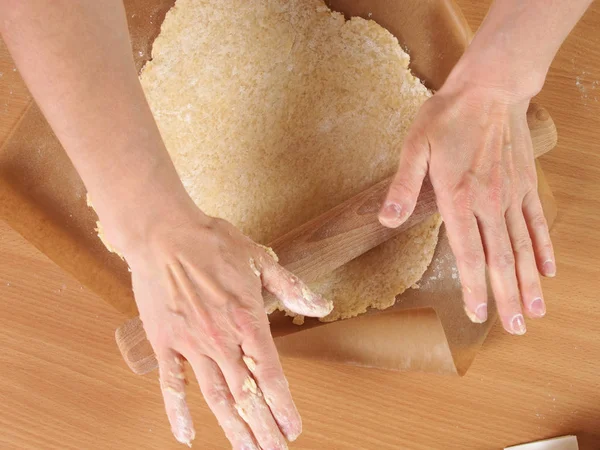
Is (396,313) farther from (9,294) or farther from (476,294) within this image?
(9,294)

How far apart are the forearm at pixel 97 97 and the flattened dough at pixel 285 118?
199 mm

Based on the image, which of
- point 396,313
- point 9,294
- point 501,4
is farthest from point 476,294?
point 9,294

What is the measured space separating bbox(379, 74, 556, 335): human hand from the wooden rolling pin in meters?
0.04

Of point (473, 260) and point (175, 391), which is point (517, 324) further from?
point (175, 391)

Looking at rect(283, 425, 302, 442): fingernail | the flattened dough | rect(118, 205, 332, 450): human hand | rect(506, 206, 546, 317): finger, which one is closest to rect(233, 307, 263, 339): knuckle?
rect(118, 205, 332, 450): human hand

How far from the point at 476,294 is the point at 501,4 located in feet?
1.12

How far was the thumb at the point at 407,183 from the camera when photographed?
2.40 feet

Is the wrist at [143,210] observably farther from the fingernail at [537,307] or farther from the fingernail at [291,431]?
the fingernail at [537,307]

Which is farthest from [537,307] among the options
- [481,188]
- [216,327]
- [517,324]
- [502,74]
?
[216,327]

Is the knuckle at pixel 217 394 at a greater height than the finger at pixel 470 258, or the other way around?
the knuckle at pixel 217 394

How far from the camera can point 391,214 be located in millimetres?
730

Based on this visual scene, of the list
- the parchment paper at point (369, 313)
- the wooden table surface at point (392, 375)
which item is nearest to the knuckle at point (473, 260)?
the parchment paper at point (369, 313)

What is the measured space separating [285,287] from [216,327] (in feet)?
0.28

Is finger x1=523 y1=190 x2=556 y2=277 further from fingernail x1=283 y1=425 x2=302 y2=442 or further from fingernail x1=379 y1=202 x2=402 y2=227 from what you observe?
fingernail x1=283 y1=425 x2=302 y2=442
